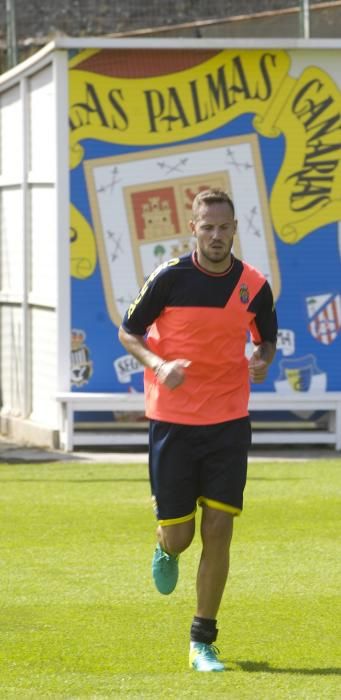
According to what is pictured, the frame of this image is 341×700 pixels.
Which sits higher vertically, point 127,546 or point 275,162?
point 275,162

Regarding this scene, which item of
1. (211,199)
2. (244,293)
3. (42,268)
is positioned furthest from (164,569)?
(42,268)

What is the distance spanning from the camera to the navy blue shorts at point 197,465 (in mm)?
6562

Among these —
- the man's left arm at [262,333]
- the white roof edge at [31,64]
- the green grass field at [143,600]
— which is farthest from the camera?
the white roof edge at [31,64]

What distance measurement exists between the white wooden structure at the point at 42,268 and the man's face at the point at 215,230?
8.45m

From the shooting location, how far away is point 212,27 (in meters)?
18.1

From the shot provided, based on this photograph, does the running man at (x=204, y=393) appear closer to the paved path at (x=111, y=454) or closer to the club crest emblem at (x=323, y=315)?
the paved path at (x=111, y=454)

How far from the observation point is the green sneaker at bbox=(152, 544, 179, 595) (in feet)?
22.5

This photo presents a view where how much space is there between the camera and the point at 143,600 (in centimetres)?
808

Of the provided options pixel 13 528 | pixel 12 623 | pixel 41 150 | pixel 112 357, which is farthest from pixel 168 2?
pixel 12 623

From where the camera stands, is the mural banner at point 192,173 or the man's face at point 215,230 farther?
the mural banner at point 192,173

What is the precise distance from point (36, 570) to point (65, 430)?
621 centimetres

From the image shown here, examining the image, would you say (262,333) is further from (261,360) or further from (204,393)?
(204,393)

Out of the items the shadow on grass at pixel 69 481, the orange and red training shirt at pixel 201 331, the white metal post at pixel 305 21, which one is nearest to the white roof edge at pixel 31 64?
the white metal post at pixel 305 21

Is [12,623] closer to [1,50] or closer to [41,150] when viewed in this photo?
[41,150]
